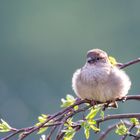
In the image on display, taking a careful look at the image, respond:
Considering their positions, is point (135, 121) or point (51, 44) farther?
point (51, 44)

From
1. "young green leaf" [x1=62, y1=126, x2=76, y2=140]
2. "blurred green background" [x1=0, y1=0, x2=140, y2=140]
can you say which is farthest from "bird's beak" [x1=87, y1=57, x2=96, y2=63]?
"blurred green background" [x1=0, y1=0, x2=140, y2=140]

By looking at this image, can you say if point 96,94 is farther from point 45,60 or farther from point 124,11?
point 124,11

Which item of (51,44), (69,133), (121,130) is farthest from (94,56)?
(51,44)

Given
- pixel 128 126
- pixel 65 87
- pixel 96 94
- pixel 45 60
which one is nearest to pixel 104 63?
pixel 96 94

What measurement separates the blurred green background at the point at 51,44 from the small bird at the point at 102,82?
17.2 meters

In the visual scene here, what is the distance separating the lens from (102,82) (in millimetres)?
5199

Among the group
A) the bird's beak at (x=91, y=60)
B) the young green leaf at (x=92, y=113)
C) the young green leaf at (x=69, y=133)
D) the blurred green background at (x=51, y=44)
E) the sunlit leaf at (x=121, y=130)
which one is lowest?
the young green leaf at (x=69, y=133)

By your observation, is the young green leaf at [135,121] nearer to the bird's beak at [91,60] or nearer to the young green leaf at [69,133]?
the young green leaf at [69,133]

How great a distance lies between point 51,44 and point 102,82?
27.1 m

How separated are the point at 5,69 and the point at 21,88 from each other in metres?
0.99

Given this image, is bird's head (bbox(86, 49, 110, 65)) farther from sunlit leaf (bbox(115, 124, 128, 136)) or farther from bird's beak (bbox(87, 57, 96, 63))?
sunlit leaf (bbox(115, 124, 128, 136))

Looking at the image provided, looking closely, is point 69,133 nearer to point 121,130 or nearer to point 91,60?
point 121,130

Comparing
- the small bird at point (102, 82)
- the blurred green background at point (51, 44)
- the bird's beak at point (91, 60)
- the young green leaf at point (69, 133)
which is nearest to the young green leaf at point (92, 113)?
the young green leaf at point (69, 133)

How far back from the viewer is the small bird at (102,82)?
4.88 m
